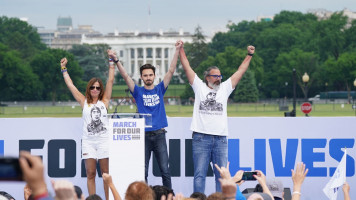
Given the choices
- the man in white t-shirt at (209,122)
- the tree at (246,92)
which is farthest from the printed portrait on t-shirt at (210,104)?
the tree at (246,92)

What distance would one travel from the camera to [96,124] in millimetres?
8102

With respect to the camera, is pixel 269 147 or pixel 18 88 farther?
pixel 18 88

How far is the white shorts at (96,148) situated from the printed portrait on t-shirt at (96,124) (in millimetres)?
93

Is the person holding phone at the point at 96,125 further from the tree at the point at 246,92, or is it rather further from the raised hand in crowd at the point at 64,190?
the tree at the point at 246,92

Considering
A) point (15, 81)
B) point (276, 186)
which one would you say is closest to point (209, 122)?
point (276, 186)

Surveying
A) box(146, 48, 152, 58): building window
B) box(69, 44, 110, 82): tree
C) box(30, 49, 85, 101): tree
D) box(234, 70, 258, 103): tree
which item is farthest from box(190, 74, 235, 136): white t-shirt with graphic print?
box(146, 48, 152, 58): building window

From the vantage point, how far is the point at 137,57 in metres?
169

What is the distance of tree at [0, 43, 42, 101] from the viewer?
89000 millimetres

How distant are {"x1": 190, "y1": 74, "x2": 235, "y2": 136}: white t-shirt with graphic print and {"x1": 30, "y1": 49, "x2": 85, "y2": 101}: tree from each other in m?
81.0

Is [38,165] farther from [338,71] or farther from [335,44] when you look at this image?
[335,44]

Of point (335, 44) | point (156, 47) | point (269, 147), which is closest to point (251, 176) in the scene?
point (269, 147)

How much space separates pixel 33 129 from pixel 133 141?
280 centimetres

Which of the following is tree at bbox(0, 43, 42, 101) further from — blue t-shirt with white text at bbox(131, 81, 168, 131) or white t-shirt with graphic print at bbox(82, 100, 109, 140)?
blue t-shirt with white text at bbox(131, 81, 168, 131)

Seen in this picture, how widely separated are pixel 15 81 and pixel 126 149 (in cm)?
8451
